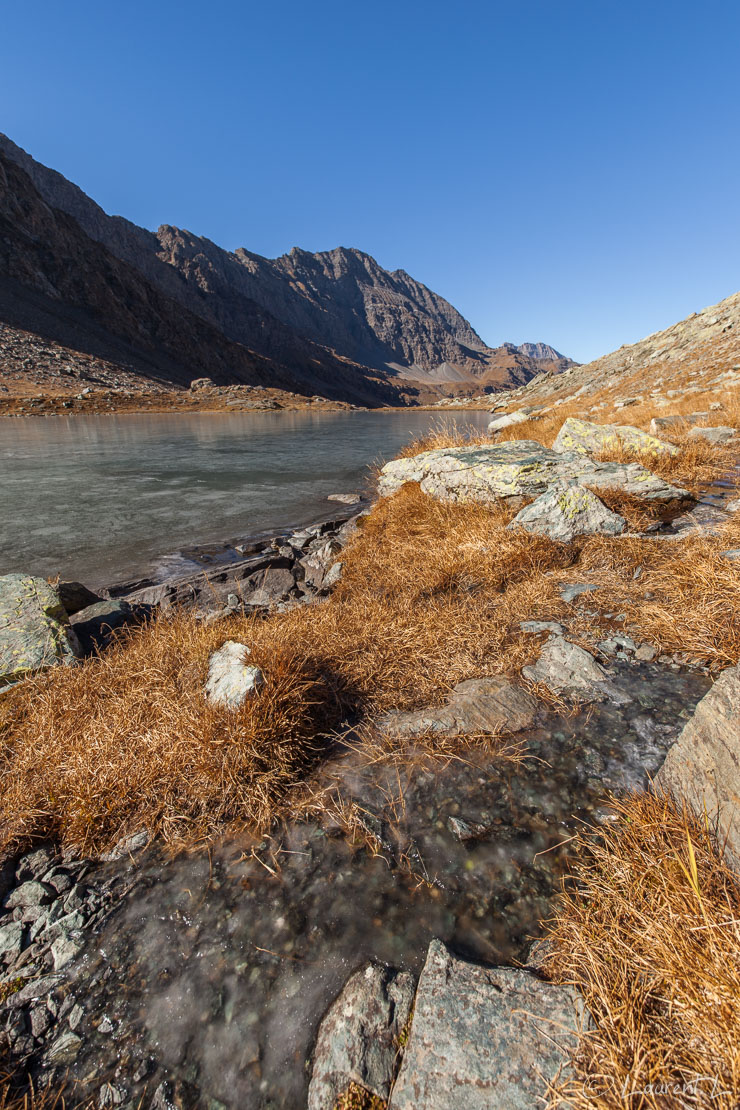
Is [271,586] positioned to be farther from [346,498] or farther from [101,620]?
[346,498]

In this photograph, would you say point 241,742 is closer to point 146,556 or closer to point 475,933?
point 475,933

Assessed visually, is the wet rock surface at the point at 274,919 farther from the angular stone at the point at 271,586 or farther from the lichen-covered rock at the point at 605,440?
the lichen-covered rock at the point at 605,440

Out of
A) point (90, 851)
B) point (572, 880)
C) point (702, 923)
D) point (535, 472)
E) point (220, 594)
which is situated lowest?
point (220, 594)

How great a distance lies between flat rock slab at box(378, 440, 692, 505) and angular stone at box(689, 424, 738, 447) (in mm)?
4435

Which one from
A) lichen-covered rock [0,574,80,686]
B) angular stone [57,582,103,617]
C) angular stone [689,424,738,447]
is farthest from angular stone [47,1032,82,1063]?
angular stone [689,424,738,447]

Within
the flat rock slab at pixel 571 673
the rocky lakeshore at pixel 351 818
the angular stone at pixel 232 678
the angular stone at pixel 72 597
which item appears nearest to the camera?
the rocky lakeshore at pixel 351 818

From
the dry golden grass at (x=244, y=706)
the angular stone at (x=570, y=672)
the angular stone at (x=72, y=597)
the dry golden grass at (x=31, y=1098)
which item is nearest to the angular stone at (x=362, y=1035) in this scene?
the dry golden grass at (x=31, y=1098)

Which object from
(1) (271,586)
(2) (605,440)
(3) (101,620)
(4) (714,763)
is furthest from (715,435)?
(3) (101,620)

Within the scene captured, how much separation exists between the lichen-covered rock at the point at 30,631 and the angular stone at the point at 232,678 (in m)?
2.02

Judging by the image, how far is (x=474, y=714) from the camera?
3400 millimetres

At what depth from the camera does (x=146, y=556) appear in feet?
32.8

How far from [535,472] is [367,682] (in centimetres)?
557

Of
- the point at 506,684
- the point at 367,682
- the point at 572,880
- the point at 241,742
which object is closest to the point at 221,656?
the point at 241,742

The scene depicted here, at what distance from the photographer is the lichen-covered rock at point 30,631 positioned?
438 cm
